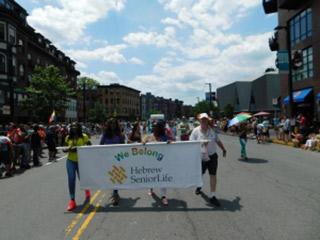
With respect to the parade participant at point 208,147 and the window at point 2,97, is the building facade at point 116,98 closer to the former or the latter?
the window at point 2,97

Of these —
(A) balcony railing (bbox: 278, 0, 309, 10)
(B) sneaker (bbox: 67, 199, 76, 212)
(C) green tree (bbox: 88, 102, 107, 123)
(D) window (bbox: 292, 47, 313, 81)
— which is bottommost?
(B) sneaker (bbox: 67, 199, 76, 212)

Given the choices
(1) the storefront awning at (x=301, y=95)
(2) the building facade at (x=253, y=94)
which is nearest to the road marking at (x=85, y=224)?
(1) the storefront awning at (x=301, y=95)

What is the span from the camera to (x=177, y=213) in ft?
21.3

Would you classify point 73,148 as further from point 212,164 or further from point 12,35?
point 12,35

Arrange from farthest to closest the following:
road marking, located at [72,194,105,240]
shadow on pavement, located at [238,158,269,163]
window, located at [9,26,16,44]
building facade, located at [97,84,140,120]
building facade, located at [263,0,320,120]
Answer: building facade, located at [97,84,140,120], window, located at [9,26,16,44], building facade, located at [263,0,320,120], shadow on pavement, located at [238,158,269,163], road marking, located at [72,194,105,240]

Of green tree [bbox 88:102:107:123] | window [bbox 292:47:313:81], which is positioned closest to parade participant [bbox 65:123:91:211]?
window [bbox 292:47:313:81]

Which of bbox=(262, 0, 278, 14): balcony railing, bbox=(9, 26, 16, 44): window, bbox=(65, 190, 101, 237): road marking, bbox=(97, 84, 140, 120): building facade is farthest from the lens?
bbox=(97, 84, 140, 120): building facade

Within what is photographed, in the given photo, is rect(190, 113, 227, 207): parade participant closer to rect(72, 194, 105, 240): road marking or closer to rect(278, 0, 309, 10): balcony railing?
rect(72, 194, 105, 240): road marking

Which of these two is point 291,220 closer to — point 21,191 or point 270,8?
point 21,191

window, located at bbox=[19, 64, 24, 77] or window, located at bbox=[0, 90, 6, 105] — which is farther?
window, located at bbox=[19, 64, 24, 77]

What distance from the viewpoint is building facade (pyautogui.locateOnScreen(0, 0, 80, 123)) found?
119 feet

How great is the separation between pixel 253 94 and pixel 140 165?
75270mm

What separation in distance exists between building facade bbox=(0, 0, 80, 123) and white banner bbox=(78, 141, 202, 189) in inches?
860

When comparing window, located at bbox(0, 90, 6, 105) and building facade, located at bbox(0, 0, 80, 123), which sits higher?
building facade, located at bbox(0, 0, 80, 123)
